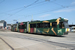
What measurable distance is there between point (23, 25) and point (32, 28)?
→ 4536 mm

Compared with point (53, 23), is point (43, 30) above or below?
below

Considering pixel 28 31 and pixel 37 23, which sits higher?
pixel 37 23

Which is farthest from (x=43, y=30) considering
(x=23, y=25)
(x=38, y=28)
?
(x=23, y=25)

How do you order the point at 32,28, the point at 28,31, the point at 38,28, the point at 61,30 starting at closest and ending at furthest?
the point at 61,30, the point at 38,28, the point at 32,28, the point at 28,31

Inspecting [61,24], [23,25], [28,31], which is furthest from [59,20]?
[23,25]

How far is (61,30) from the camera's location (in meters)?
15.4

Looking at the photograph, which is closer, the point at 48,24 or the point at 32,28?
the point at 48,24

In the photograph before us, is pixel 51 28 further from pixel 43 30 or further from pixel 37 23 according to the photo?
pixel 37 23

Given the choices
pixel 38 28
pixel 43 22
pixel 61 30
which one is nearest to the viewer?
pixel 61 30

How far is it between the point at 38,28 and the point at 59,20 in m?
5.49

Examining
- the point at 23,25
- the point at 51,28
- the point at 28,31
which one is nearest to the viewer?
the point at 51,28

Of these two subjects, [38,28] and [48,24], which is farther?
[38,28]

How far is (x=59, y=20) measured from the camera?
50.9 feet

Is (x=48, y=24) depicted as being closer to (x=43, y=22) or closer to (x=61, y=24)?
(x=43, y=22)
